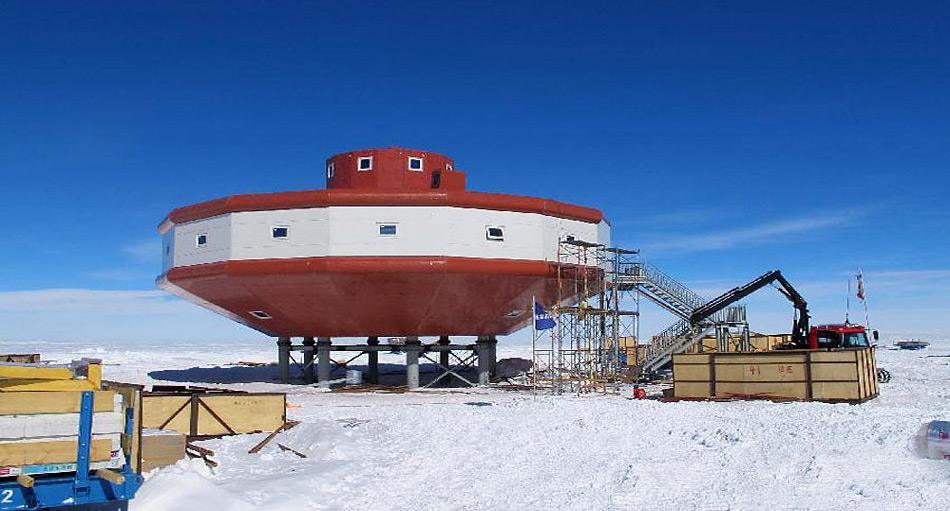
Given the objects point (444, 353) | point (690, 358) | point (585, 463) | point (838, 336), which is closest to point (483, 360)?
point (444, 353)

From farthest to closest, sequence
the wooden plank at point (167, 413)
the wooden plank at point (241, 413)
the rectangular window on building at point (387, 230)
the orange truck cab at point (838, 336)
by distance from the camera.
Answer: the rectangular window on building at point (387, 230) < the orange truck cab at point (838, 336) < the wooden plank at point (241, 413) < the wooden plank at point (167, 413)

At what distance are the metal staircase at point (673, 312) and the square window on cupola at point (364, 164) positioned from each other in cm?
1268

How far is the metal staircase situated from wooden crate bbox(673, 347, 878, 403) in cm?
980

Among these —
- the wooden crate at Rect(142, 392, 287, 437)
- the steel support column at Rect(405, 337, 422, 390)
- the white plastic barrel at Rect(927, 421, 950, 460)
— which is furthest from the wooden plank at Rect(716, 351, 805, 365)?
the wooden crate at Rect(142, 392, 287, 437)

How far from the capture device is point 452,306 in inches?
1298

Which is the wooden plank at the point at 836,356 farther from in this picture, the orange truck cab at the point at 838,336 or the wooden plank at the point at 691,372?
the orange truck cab at the point at 838,336

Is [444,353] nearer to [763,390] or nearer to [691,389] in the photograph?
[691,389]

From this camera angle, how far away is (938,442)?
13312mm

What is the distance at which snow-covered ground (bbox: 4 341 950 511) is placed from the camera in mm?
12203

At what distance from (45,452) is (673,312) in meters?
31.9

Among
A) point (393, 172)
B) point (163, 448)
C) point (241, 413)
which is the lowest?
point (163, 448)

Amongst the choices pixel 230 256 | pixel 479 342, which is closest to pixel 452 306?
pixel 479 342

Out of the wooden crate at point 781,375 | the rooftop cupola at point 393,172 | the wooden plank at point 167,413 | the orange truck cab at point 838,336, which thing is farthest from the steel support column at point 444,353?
the wooden plank at point 167,413

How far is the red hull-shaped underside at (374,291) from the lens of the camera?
30.3 metres
